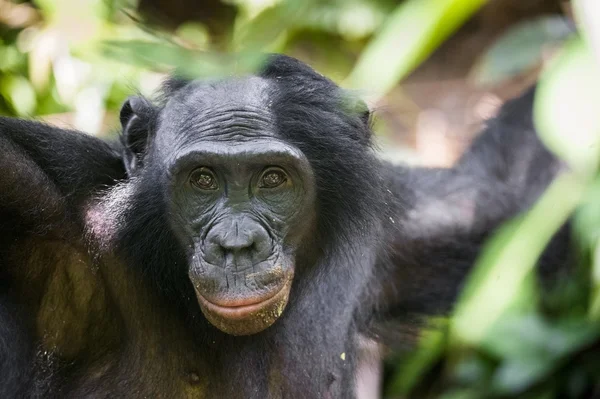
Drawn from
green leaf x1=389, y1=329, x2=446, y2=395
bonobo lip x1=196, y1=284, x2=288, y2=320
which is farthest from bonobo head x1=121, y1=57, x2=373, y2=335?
green leaf x1=389, y1=329, x2=446, y2=395

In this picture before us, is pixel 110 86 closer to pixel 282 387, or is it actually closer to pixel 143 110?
pixel 143 110

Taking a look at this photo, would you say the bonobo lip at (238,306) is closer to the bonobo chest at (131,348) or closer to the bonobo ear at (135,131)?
the bonobo chest at (131,348)

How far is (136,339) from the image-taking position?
138 inches

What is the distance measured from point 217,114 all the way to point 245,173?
278 mm

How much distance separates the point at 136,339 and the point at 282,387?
695 millimetres

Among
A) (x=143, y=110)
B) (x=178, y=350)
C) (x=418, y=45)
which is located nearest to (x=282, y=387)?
(x=178, y=350)

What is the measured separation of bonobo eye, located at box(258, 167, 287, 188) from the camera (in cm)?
334

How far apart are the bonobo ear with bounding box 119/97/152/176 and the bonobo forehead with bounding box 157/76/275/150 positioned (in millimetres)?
103

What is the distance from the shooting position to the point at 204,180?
331 centimetres

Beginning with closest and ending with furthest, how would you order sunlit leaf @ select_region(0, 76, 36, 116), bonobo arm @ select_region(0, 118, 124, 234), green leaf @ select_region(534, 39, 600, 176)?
green leaf @ select_region(534, 39, 600, 176)
bonobo arm @ select_region(0, 118, 124, 234)
sunlit leaf @ select_region(0, 76, 36, 116)

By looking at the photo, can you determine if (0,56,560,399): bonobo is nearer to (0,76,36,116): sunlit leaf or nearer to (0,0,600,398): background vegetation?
(0,0,600,398): background vegetation

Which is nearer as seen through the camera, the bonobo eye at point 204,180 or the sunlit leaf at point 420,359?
the bonobo eye at point 204,180

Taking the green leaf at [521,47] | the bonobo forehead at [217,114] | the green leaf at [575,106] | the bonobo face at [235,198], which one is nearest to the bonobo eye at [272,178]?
the bonobo face at [235,198]

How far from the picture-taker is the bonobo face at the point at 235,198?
119 inches
